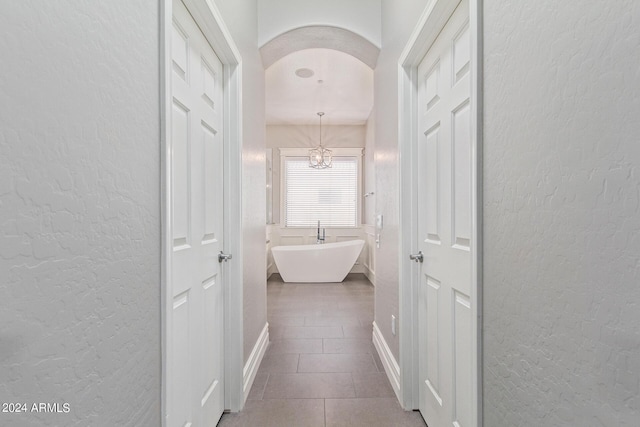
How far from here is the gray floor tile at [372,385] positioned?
84.1 inches

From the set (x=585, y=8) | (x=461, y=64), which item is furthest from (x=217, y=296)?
(x=585, y=8)

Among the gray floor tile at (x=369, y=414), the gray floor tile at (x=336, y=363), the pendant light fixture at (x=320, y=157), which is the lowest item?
the gray floor tile at (x=369, y=414)

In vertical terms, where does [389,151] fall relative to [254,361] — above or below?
above

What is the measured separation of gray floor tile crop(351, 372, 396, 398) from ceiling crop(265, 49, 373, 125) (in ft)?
9.62

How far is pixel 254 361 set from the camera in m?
2.38

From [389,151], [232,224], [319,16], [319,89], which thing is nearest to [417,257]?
[389,151]

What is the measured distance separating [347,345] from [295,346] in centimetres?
44

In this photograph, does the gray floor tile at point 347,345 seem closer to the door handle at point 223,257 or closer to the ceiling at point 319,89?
the door handle at point 223,257

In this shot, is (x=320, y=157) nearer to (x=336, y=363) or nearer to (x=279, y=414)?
(x=336, y=363)

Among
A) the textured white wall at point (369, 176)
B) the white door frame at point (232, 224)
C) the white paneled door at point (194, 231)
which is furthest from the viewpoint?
the textured white wall at point (369, 176)

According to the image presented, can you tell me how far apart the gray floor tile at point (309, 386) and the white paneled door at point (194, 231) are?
0.39 m

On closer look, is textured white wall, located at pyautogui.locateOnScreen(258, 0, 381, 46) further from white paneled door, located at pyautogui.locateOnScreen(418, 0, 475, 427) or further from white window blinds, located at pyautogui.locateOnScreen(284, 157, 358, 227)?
white window blinds, located at pyautogui.locateOnScreen(284, 157, 358, 227)

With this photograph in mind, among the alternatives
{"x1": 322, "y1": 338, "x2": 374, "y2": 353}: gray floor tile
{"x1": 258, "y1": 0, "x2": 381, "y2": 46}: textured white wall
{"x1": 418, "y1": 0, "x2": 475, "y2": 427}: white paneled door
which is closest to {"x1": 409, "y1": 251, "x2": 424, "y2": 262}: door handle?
{"x1": 418, "y1": 0, "x2": 475, "y2": 427}: white paneled door

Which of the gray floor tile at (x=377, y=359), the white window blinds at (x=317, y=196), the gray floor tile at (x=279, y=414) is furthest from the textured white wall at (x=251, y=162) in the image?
the white window blinds at (x=317, y=196)
